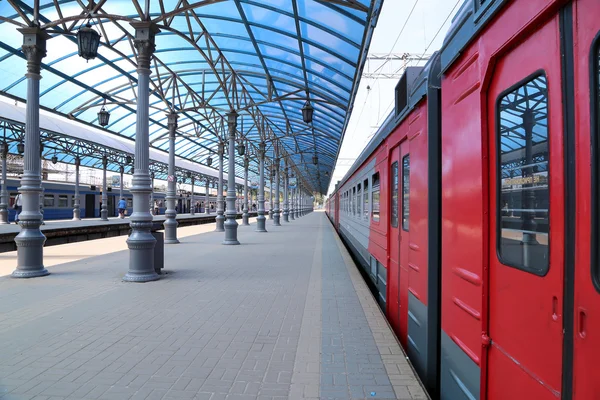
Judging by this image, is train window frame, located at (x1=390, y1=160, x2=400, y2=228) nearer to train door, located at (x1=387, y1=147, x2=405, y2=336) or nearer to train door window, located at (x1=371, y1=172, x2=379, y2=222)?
train door, located at (x1=387, y1=147, x2=405, y2=336)

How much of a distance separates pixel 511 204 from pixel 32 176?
8.58 m

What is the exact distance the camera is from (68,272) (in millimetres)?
8242

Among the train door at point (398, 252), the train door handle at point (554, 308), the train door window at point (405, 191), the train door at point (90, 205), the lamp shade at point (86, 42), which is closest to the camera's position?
the train door handle at point (554, 308)

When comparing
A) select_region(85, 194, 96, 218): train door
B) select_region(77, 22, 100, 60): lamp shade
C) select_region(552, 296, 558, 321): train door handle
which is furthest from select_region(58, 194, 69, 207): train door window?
select_region(552, 296, 558, 321): train door handle

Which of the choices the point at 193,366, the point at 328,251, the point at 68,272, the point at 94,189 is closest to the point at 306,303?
the point at 193,366

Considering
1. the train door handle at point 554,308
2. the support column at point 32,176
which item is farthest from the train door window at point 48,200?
the train door handle at point 554,308

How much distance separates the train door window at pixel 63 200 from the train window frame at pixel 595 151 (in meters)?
33.5

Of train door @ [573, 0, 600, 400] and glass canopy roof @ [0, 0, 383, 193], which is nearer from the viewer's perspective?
train door @ [573, 0, 600, 400]

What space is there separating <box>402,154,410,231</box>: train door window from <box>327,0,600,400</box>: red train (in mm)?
534

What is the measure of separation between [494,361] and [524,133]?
1142 millimetres

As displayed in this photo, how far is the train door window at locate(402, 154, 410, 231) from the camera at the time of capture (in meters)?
4.08

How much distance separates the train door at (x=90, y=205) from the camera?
1328 inches

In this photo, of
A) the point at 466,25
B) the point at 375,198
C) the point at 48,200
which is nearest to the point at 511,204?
the point at 466,25

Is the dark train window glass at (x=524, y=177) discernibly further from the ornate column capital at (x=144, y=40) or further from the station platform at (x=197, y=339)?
the ornate column capital at (x=144, y=40)
